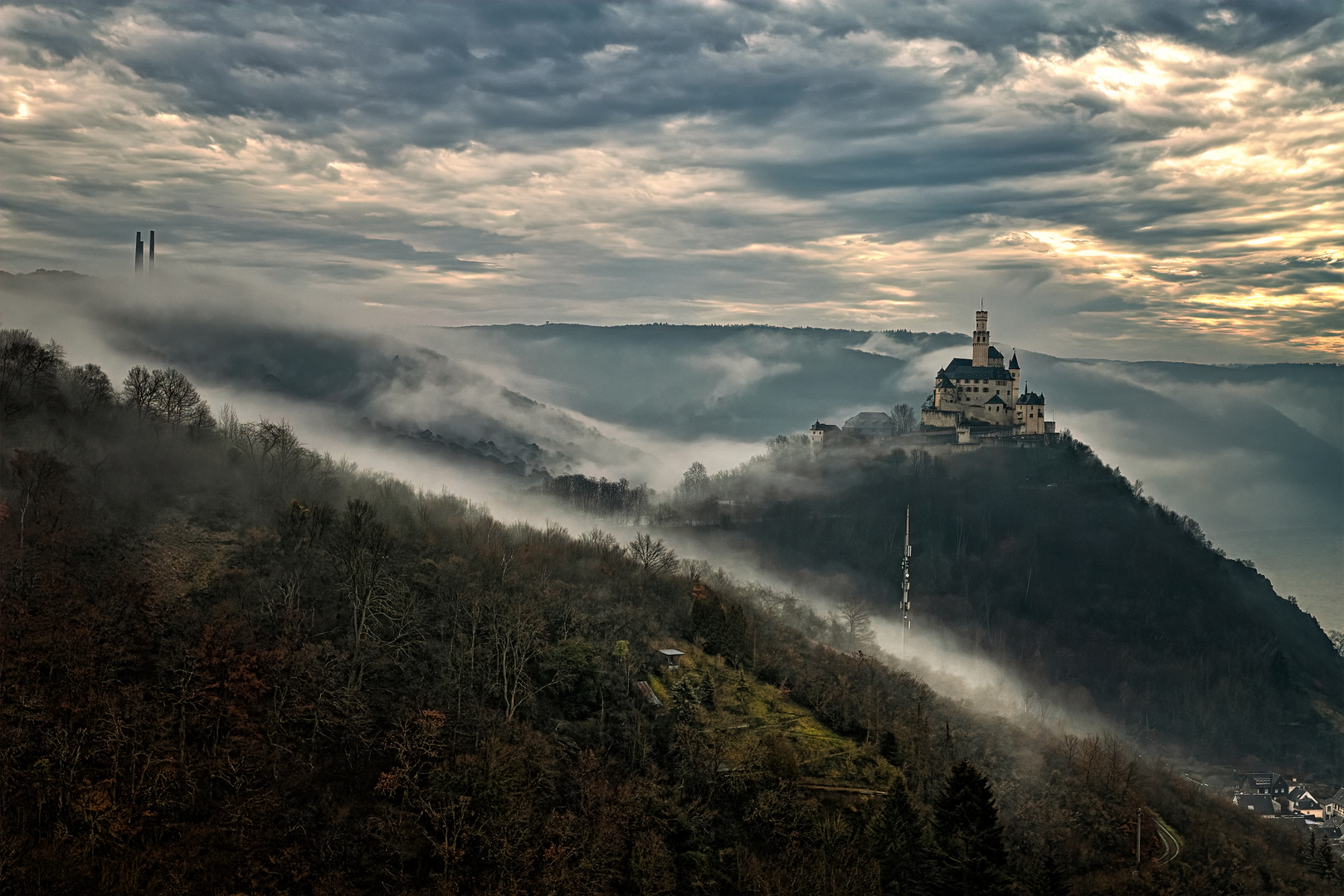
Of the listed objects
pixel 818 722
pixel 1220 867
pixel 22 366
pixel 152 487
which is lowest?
pixel 1220 867

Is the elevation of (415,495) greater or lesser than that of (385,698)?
greater

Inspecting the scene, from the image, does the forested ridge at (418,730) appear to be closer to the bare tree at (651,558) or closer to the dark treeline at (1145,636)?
the bare tree at (651,558)

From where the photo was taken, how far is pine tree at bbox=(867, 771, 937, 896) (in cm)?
5538

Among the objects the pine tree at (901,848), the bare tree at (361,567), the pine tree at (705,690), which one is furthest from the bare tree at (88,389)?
the pine tree at (901,848)

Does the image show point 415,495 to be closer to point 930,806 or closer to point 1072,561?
point 930,806

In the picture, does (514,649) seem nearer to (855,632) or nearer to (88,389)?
(88,389)

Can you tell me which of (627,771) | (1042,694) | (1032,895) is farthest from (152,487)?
(1042,694)

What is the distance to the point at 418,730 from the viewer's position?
58.4m

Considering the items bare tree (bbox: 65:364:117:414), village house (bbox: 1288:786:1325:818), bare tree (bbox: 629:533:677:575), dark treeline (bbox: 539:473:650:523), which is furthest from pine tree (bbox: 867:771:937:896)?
dark treeline (bbox: 539:473:650:523)

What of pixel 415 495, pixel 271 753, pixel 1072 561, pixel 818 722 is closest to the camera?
pixel 271 753

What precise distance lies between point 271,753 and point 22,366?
137 ft

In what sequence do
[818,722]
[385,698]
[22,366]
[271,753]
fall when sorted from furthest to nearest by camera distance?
[22,366] → [818,722] → [385,698] → [271,753]

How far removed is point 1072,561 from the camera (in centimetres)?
19688

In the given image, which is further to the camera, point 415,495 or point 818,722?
point 415,495
